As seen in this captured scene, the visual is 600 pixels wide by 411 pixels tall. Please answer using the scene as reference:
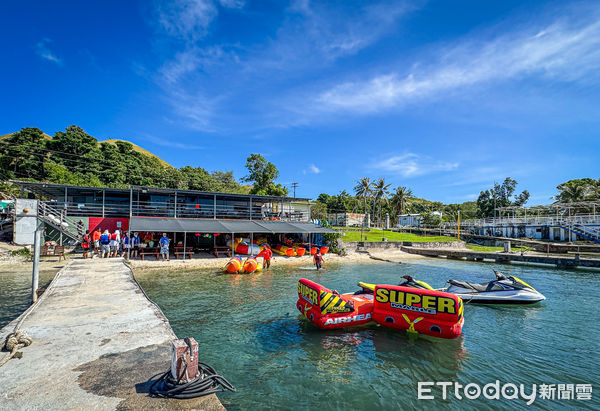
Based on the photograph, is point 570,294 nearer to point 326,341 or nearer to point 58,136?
point 326,341

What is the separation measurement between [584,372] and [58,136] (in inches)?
2955

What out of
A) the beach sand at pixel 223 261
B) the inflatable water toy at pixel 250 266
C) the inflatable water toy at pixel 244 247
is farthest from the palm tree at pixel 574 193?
the inflatable water toy at pixel 250 266

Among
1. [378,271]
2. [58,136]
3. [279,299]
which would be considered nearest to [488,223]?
[378,271]

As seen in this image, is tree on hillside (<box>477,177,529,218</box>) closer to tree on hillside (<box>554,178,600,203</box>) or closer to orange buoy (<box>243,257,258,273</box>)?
tree on hillside (<box>554,178,600,203</box>)

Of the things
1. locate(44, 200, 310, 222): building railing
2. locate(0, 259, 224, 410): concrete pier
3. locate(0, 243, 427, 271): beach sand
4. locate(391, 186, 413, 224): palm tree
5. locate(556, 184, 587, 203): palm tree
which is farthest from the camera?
locate(391, 186, 413, 224): palm tree

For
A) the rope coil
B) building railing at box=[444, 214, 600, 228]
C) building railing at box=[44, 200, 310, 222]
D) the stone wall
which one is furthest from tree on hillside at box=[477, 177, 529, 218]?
the rope coil

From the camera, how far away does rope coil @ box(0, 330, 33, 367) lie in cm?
587

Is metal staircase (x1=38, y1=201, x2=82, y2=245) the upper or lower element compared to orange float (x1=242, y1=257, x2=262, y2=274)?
upper

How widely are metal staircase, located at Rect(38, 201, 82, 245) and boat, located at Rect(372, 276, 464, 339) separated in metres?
26.6

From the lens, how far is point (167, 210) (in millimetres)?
30344

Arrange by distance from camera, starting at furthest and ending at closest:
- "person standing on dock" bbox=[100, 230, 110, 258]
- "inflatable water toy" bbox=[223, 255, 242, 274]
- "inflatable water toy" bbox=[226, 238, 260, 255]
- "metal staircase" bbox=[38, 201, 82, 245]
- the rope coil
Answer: "inflatable water toy" bbox=[226, 238, 260, 255]
"metal staircase" bbox=[38, 201, 82, 245]
"person standing on dock" bbox=[100, 230, 110, 258]
"inflatable water toy" bbox=[223, 255, 242, 274]
the rope coil

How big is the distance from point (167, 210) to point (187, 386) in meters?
28.3

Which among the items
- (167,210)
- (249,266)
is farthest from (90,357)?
(167,210)

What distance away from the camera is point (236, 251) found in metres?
28.4
